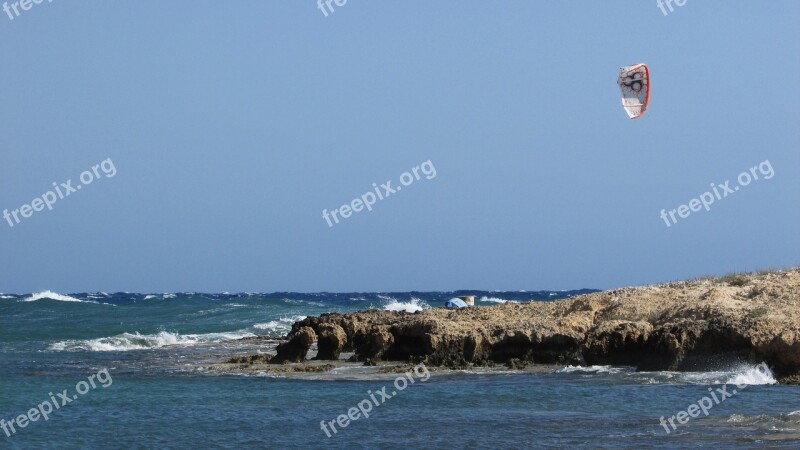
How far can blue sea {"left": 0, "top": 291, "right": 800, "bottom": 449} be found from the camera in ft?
45.3

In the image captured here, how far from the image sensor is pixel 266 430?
580 inches

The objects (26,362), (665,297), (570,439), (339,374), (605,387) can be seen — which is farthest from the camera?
(26,362)

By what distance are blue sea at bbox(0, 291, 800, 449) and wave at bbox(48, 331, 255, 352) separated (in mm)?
5658

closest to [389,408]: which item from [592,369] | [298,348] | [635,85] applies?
[592,369]

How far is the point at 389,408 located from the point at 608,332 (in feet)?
19.9

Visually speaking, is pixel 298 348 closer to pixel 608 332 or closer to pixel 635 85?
pixel 608 332

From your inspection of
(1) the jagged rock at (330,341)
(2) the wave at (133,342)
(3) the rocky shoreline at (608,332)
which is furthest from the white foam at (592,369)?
(2) the wave at (133,342)

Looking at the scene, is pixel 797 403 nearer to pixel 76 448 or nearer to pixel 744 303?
pixel 744 303

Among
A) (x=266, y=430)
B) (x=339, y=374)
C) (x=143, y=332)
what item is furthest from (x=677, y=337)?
(x=143, y=332)

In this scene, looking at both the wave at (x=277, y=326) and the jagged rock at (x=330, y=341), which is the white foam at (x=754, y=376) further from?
the wave at (x=277, y=326)

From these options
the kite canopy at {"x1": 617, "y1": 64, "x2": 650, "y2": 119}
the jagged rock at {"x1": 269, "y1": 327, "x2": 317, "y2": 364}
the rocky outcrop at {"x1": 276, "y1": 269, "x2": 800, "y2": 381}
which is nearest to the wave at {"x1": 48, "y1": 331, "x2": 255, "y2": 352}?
the rocky outcrop at {"x1": 276, "y1": 269, "x2": 800, "y2": 381}

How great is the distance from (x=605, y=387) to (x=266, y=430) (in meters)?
5.82

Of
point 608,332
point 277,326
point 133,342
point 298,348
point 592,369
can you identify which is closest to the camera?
point 592,369

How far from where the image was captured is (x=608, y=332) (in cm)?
2089
